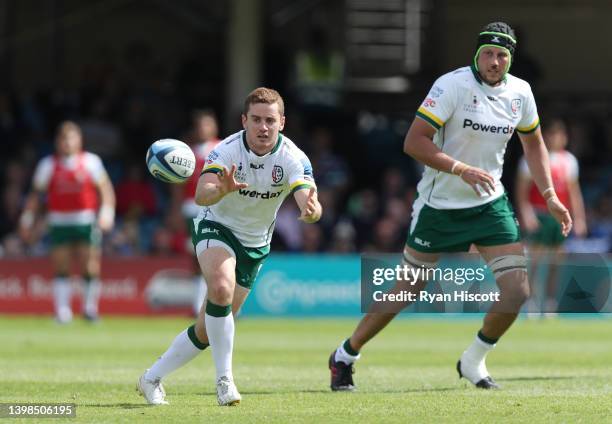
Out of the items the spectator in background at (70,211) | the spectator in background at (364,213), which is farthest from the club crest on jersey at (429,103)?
the spectator in background at (364,213)

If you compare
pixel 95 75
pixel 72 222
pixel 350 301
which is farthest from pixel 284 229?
pixel 95 75

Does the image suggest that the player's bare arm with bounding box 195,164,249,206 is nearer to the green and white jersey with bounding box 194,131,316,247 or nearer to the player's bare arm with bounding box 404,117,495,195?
the green and white jersey with bounding box 194,131,316,247

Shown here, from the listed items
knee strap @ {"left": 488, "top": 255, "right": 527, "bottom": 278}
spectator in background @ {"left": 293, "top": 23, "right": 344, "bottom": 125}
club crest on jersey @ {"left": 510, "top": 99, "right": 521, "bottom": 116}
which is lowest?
knee strap @ {"left": 488, "top": 255, "right": 527, "bottom": 278}

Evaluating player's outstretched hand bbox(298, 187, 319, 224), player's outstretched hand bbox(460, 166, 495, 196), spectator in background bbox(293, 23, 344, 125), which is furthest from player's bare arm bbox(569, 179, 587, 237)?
player's outstretched hand bbox(298, 187, 319, 224)

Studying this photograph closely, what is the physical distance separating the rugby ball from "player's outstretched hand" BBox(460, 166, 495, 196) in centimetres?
189

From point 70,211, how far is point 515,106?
10.3 meters

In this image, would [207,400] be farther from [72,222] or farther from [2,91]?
[2,91]

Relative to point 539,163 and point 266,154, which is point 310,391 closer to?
point 266,154

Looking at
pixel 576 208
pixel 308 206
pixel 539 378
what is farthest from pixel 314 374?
pixel 576 208

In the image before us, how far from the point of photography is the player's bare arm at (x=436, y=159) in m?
9.56

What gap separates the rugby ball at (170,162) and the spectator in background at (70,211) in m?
9.66

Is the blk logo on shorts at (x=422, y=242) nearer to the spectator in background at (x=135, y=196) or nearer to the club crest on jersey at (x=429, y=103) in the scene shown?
the club crest on jersey at (x=429, y=103)

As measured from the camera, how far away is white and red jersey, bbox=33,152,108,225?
19.0 meters

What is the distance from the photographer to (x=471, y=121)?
395 inches
